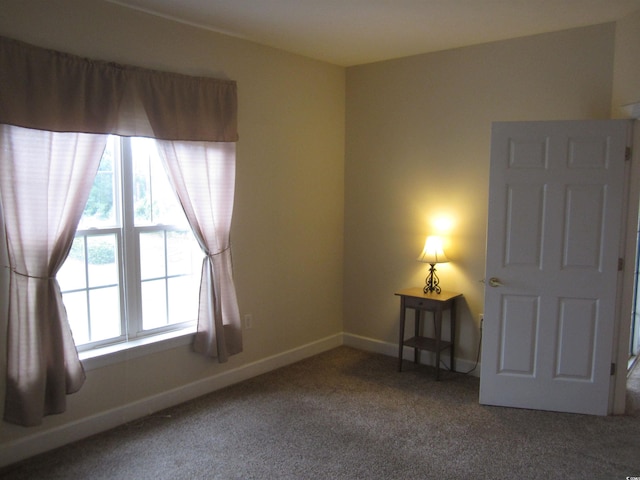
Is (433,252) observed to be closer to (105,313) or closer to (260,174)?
(260,174)

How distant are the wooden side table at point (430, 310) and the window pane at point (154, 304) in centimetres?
187

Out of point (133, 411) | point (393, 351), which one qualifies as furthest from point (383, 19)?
point (133, 411)

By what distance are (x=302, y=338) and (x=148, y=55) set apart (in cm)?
261

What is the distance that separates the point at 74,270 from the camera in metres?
2.93

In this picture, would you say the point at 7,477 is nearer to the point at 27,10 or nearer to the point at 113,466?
the point at 113,466

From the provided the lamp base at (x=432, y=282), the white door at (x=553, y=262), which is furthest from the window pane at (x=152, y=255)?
the white door at (x=553, y=262)

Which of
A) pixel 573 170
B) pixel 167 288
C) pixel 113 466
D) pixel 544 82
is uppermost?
pixel 544 82

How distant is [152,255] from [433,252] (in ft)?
7.10

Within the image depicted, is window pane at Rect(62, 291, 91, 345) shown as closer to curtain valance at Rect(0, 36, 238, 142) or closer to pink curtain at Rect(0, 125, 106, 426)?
pink curtain at Rect(0, 125, 106, 426)

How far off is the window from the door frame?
289 centimetres

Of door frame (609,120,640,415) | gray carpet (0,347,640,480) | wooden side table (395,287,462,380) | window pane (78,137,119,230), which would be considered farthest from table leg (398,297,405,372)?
window pane (78,137,119,230)

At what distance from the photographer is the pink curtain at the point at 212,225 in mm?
3285

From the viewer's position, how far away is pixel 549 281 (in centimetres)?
329

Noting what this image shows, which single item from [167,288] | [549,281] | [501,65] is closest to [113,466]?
[167,288]
